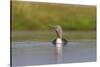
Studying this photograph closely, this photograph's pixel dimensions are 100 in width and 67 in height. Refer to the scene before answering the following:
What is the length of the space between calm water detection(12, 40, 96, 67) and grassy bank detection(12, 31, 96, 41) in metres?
0.05

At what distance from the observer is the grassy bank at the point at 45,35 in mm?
2301

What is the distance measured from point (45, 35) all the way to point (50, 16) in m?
0.25

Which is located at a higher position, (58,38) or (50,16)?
(50,16)

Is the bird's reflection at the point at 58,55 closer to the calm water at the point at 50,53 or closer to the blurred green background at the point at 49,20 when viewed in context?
the calm water at the point at 50,53

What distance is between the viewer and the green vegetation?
230 cm

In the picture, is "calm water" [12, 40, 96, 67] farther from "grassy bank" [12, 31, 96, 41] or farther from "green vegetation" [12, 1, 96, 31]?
"green vegetation" [12, 1, 96, 31]

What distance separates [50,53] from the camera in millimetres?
2402

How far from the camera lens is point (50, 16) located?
7.91 feet

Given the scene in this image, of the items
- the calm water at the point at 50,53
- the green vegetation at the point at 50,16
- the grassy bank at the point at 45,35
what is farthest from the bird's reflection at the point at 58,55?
the green vegetation at the point at 50,16

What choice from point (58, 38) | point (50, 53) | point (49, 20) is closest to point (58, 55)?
point (50, 53)

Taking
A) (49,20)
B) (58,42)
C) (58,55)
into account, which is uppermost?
(49,20)

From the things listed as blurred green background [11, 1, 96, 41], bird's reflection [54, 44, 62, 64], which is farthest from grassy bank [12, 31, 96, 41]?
bird's reflection [54, 44, 62, 64]

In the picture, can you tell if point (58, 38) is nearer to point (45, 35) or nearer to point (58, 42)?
point (58, 42)
